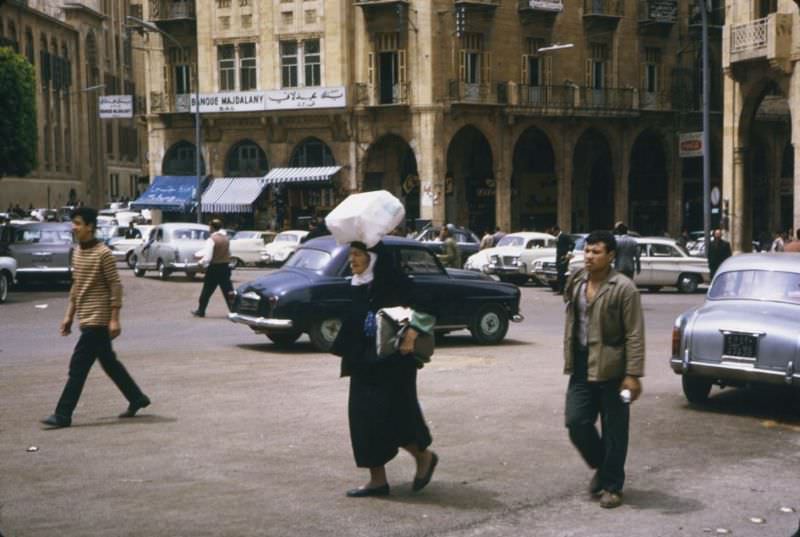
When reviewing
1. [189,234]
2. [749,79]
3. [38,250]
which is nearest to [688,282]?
[749,79]

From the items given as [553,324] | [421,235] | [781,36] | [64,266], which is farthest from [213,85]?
[553,324]

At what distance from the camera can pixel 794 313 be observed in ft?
37.4

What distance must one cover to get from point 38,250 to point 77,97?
56374 millimetres

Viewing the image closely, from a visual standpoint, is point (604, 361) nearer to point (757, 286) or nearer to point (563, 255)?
point (757, 286)

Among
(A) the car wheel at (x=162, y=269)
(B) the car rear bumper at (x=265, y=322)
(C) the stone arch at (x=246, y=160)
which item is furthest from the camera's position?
(C) the stone arch at (x=246, y=160)

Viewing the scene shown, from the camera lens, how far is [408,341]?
776 centimetres

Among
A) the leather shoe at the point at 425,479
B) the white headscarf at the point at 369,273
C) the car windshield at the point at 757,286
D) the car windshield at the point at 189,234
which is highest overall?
the white headscarf at the point at 369,273

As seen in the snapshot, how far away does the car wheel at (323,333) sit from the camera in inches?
642

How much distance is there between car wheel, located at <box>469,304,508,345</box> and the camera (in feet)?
57.2


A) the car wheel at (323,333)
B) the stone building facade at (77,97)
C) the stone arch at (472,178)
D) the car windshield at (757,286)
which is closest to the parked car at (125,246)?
the stone arch at (472,178)

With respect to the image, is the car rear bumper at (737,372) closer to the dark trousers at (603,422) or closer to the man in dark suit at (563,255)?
the dark trousers at (603,422)

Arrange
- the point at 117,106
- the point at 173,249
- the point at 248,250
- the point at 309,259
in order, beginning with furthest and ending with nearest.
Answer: the point at 117,106
the point at 248,250
the point at 173,249
the point at 309,259

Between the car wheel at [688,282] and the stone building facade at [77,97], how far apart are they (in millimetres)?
43896

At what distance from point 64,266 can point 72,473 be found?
21.7 metres
